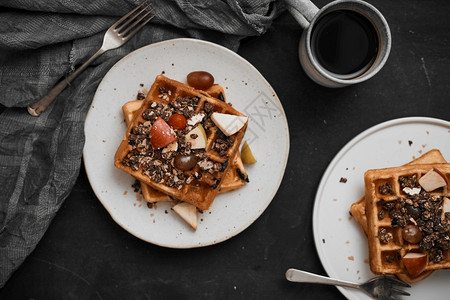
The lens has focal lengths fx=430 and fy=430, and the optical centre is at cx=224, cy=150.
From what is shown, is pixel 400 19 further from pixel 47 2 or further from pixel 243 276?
pixel 47 2

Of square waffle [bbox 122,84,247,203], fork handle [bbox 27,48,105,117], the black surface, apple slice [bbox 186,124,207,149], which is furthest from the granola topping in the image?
fork handle [bbox 27,48,105,117]

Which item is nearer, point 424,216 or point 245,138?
point 424,216

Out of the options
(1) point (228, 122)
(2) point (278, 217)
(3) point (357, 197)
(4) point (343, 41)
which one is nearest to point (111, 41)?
(1) point (228, 122)

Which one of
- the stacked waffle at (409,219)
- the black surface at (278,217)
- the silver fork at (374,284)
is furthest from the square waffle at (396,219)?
the black surface at (278,217)

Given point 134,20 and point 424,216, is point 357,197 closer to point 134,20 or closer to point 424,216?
point 424,216

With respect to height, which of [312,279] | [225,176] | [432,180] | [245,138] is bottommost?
[312,279]

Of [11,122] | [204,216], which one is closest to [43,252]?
[11,122]
